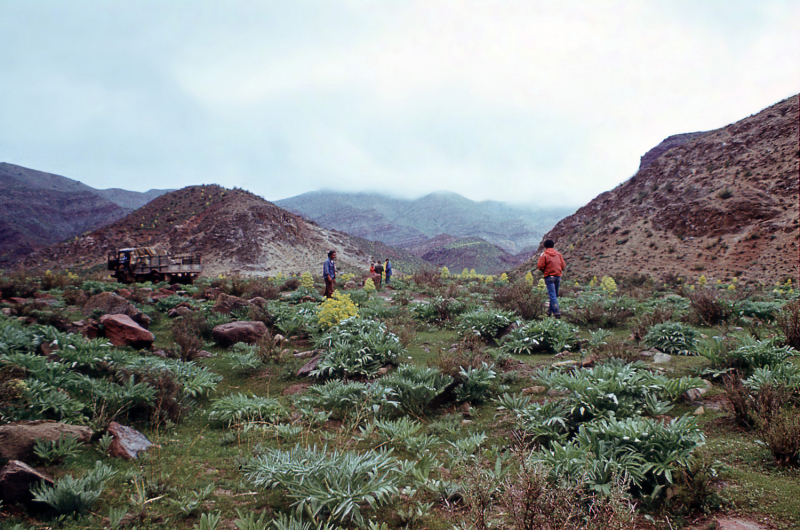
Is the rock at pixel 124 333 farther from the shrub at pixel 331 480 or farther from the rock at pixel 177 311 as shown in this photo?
the shrub at pixel 331 480

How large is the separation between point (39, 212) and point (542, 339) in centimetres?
12045

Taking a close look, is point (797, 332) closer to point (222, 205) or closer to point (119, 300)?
point (119, 300)

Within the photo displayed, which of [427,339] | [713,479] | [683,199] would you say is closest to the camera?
[713,479]

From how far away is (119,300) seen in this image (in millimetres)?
8008

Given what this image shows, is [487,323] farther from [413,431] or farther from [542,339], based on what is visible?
[413,431]

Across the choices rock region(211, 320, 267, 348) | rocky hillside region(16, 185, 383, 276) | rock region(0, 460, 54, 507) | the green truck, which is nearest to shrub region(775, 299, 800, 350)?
rock region(0, 460, 54, 507)

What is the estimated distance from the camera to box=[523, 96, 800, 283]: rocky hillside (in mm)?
22250

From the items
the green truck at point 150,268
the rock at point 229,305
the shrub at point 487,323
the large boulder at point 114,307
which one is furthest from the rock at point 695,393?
the green truck at point 150,268

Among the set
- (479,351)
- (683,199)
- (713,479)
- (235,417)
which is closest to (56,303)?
(235,417)

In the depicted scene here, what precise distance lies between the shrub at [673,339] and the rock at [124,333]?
28.4 feet

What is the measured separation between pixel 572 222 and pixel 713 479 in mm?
43283

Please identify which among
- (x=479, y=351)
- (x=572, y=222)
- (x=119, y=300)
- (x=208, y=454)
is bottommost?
(x=208, y=454)

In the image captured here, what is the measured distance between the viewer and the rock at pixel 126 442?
323cm

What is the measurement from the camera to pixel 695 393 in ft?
13.1
